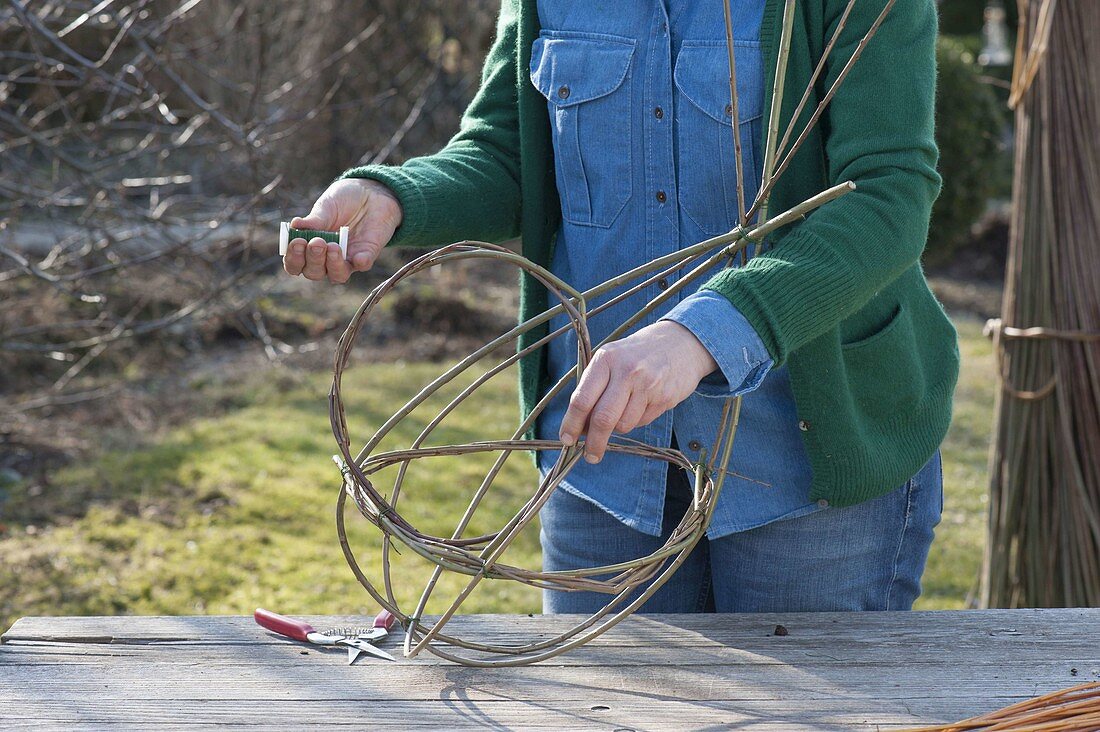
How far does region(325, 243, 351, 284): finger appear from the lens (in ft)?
3.86

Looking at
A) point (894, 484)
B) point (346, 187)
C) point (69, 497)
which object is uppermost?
point (346, 187)

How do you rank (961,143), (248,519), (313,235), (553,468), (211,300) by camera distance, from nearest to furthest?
(553,468) → (313,235) → (211,300) → (248,519) → (961,143)

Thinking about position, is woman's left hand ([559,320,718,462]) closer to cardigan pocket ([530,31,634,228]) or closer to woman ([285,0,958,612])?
woman ([285,0,958,612])

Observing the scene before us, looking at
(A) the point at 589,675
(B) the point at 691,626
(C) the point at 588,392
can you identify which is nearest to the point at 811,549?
(B) the point at 691,626

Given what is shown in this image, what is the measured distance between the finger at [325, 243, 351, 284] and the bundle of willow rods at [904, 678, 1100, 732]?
2.37 feet

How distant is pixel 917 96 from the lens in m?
1.21

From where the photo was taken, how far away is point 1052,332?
2.26 metres

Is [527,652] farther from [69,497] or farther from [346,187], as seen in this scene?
[69,497]

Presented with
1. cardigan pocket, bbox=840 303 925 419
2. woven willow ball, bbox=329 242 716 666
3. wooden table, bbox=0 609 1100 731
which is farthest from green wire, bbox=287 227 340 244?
cardigan pocket, bbox=840 303 925 419

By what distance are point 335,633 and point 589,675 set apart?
309 mm

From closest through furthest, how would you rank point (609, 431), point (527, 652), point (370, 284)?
point (609, 431), point (527, 652), point (370, 284)

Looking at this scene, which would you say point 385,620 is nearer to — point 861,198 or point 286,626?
point 286,626

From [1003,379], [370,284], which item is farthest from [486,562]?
[370,284]

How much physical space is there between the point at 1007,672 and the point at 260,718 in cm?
78
